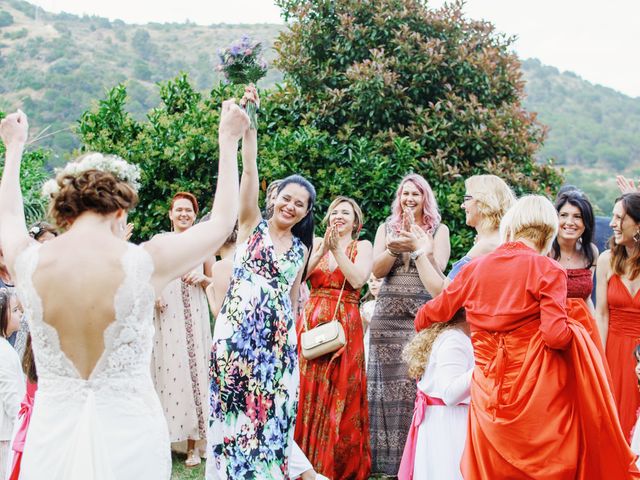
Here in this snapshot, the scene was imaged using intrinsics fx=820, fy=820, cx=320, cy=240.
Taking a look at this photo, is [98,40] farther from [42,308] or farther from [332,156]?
[42,308]

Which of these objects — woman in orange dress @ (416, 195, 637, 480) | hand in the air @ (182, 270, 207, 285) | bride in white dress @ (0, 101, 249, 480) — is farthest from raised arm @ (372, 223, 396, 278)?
bride in white dress @ (0, 101, 249, 480)

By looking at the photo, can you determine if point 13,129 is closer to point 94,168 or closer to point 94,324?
point 94,168

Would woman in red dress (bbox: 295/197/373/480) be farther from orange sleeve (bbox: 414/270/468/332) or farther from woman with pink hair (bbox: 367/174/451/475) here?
orange sleeve (bbox: 414/270/468/332)

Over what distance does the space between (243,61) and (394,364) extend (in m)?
2.84

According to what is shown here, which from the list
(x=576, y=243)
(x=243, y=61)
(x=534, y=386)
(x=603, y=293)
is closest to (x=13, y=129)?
(x=243, y=61)

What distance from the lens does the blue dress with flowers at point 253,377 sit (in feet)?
17.2

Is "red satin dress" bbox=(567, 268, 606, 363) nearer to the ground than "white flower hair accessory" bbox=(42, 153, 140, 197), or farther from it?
nearer to the ground

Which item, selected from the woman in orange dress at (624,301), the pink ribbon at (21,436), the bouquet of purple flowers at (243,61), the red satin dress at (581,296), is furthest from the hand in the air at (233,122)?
the woman in orange dress at (624,301)

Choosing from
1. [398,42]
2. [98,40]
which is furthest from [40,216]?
[98,40]

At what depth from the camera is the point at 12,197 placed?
135 inches

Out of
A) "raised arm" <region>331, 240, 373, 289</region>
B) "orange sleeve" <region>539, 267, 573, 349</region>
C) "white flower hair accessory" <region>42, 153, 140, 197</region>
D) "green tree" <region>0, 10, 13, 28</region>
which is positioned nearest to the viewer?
"white flower hair accessory" <region>42, 153, 140, 197</region>

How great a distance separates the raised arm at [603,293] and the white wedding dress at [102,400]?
14.5ft

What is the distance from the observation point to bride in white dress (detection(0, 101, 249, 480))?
10.3 feet

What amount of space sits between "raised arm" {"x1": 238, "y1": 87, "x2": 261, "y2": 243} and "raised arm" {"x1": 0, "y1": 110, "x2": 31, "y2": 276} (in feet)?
5.55
